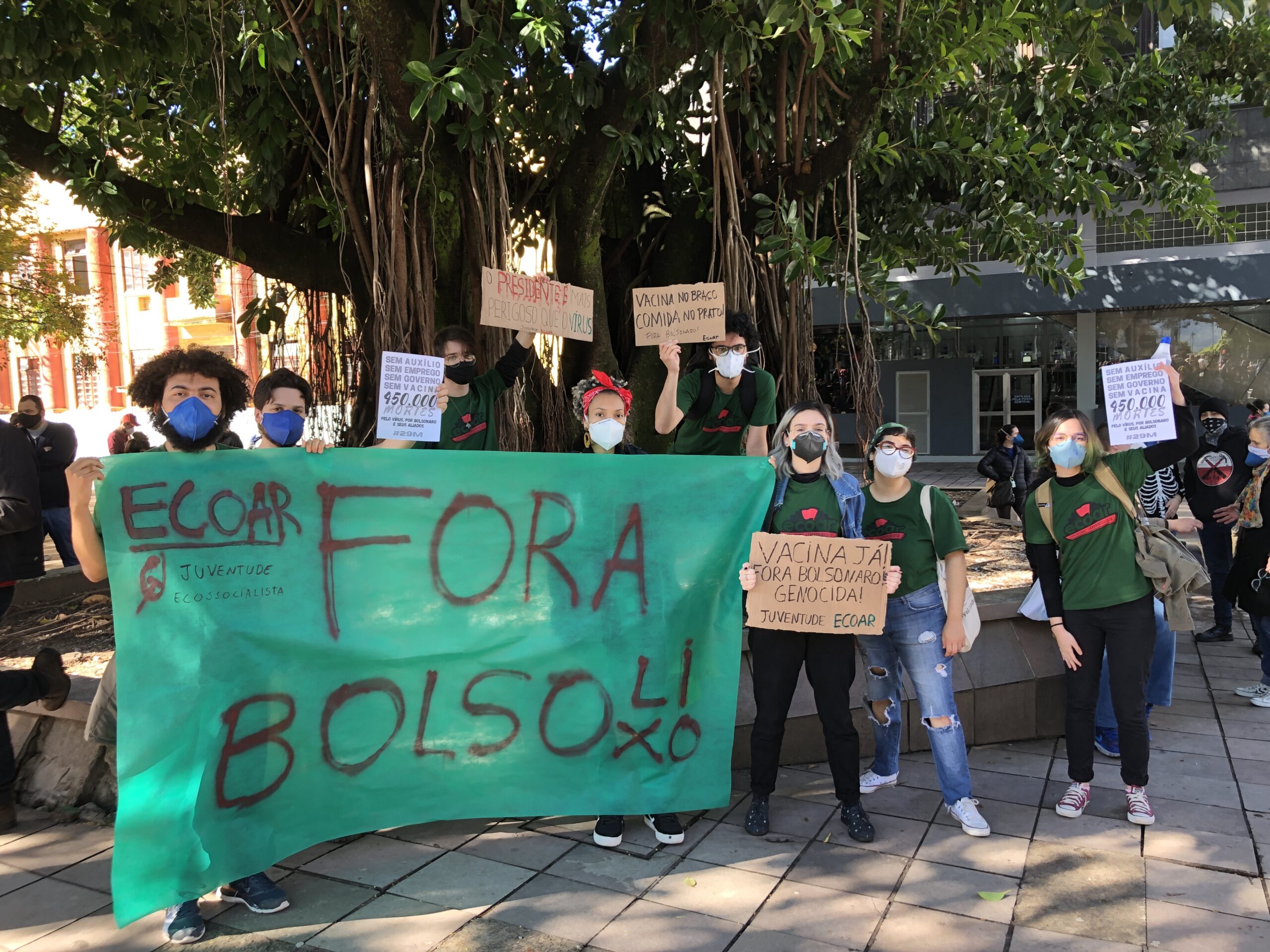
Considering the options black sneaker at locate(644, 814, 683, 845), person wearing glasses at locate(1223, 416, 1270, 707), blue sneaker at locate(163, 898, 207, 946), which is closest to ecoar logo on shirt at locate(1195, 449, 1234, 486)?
person wearing glasses at locate(1223, 416, 1270, 707)

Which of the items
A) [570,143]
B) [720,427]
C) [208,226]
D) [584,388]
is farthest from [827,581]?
[208,226]

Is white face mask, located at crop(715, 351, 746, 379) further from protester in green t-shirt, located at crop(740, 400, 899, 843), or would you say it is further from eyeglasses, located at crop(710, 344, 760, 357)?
protester in green t-shirt, located at crop(740, 400, 899, 843)

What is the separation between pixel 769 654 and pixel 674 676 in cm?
38

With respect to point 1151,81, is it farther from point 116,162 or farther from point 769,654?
point 116,162

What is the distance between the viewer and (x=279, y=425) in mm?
3574

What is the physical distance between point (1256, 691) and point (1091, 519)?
8.18 ft

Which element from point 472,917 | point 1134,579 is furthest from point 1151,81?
point 472,917

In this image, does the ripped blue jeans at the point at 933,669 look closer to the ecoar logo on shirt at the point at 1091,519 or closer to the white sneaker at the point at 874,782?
the white sneaker at the point at 874,782

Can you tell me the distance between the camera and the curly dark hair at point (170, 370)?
3.29 m

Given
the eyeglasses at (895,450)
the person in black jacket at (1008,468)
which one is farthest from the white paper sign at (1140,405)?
the person in black jacket at (1008,468)

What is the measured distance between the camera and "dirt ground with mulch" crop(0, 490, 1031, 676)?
5.20m

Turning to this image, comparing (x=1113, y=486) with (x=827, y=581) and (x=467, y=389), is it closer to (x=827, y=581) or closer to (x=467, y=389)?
(x=827, y=581)

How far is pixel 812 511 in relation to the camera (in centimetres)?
366

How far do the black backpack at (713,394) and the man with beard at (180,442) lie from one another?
188cm
